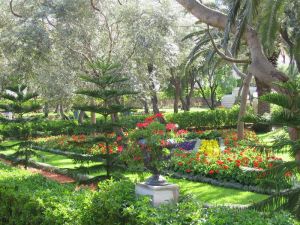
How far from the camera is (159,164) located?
550cm

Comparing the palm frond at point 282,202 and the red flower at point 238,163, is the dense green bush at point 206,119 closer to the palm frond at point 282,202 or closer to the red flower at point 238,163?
the red flower at point 238,163

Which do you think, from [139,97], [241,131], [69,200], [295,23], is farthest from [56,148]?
[69,200]

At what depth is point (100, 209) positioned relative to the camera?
4.91 meters

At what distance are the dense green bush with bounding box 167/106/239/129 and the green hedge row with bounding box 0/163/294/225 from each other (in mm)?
20448

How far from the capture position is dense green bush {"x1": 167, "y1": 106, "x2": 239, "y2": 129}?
27.3m

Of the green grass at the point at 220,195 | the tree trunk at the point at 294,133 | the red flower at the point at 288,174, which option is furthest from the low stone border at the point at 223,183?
the tree trunk at the point at 294,133

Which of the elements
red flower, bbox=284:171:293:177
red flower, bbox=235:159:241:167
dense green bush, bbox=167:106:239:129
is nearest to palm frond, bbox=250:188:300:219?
red flower, bbox=284:171:293:177

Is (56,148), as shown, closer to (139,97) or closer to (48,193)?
(139,97)

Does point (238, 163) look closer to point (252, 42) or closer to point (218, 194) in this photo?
point (218, 194)

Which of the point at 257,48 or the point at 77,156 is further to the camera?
the point at 77,156

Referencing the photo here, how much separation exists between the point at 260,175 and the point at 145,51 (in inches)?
416

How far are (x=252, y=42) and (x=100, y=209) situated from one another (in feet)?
15.5

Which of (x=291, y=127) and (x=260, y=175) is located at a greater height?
(x=291, y=127)

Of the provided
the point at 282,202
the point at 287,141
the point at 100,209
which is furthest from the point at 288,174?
the point at 100,209
